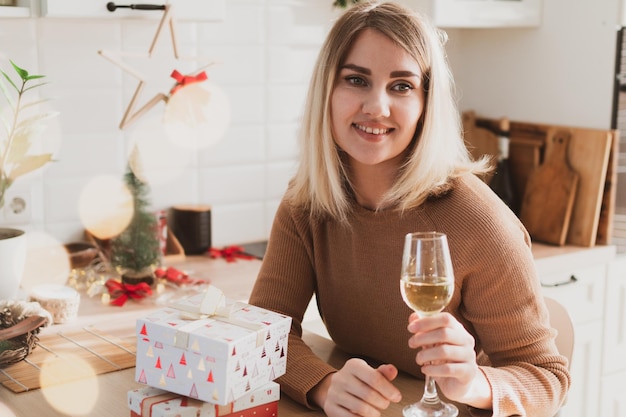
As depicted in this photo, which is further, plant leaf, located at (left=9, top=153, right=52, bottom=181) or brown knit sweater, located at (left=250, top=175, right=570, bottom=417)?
plant leaf, located at (left=9, top=153, right=52, bottom=181)

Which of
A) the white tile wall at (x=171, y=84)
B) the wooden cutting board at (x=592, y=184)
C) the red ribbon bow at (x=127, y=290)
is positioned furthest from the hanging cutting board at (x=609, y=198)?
the red ribbon bow at (x=127, y=290)

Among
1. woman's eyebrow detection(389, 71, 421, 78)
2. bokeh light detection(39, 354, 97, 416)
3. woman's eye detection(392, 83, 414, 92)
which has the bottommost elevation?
bokeh light detection(39, 354, 97, 416)

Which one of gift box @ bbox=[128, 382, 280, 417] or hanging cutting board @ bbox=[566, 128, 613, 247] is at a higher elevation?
hanging cutting board @ bbox=[566, 128, 613, 247]

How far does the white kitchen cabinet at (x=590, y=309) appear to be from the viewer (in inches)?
110

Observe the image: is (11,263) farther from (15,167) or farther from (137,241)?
(137,241)

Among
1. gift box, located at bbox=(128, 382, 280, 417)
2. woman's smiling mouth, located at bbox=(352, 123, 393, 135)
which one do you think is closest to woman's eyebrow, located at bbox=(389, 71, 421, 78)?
woman's smiling mouth, located at bbox=(352, 123, 393, 135)

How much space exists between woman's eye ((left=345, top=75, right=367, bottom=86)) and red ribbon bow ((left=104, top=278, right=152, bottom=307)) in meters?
0.88

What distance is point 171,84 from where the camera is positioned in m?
2.69

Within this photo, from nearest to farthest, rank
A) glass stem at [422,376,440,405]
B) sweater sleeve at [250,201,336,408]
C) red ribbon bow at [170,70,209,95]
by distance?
1. glass stem at [422,376,440,405]
2. sweater sleeve at [250,201,336,408]
3. red ribbon bow at [170,70,209,95]

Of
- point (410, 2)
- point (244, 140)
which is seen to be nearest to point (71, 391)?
point (244, 140)

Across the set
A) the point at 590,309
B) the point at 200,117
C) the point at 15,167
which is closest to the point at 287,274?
the point at 15,167

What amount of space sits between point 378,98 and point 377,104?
0.05 feet

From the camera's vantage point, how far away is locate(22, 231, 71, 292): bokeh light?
238 cm

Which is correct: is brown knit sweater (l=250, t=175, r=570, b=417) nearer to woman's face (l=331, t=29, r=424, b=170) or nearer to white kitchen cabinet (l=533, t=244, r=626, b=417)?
woman's face (l=331, t=29, r=424, b=170)
